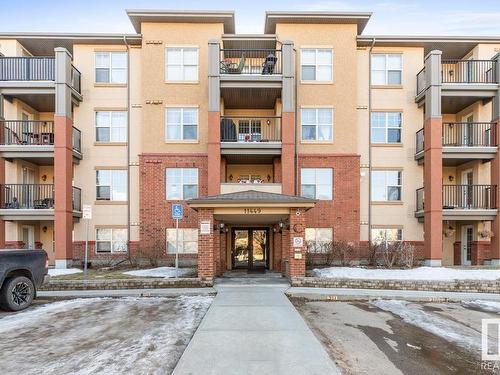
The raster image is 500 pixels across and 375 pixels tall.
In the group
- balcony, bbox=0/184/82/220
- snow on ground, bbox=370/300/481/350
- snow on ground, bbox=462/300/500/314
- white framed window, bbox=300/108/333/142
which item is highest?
white framed window, bbox=300/108/333/142

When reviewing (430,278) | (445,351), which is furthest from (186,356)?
(430,278)

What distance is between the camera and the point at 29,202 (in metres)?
18.4

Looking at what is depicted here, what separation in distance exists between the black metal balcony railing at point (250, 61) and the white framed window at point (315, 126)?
8.82ft

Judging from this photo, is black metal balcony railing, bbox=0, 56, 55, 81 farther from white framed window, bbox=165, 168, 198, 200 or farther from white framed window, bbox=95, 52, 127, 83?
white framed window, bbox=165, 168, 198, 200

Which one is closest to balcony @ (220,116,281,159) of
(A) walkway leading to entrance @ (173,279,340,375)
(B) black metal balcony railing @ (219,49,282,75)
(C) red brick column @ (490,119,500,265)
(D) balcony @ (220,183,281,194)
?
(D) balcony @ (220,183,281,194)

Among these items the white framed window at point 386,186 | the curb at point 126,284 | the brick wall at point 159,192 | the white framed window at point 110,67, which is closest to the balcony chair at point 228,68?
the brick wall at point 159,192

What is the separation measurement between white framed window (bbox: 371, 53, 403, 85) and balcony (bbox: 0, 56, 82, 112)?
1546 cm

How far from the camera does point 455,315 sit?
375 inches

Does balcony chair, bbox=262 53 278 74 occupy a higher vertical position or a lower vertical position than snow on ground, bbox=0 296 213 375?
higher

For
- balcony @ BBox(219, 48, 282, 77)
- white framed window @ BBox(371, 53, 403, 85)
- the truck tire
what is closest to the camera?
the truck tire

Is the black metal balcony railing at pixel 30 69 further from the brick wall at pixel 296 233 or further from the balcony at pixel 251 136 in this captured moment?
the brick wall at pixel 296 233

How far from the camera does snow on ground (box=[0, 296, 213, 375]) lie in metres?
5.90

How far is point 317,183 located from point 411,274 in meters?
6.27

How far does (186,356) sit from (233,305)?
3.92 meters
